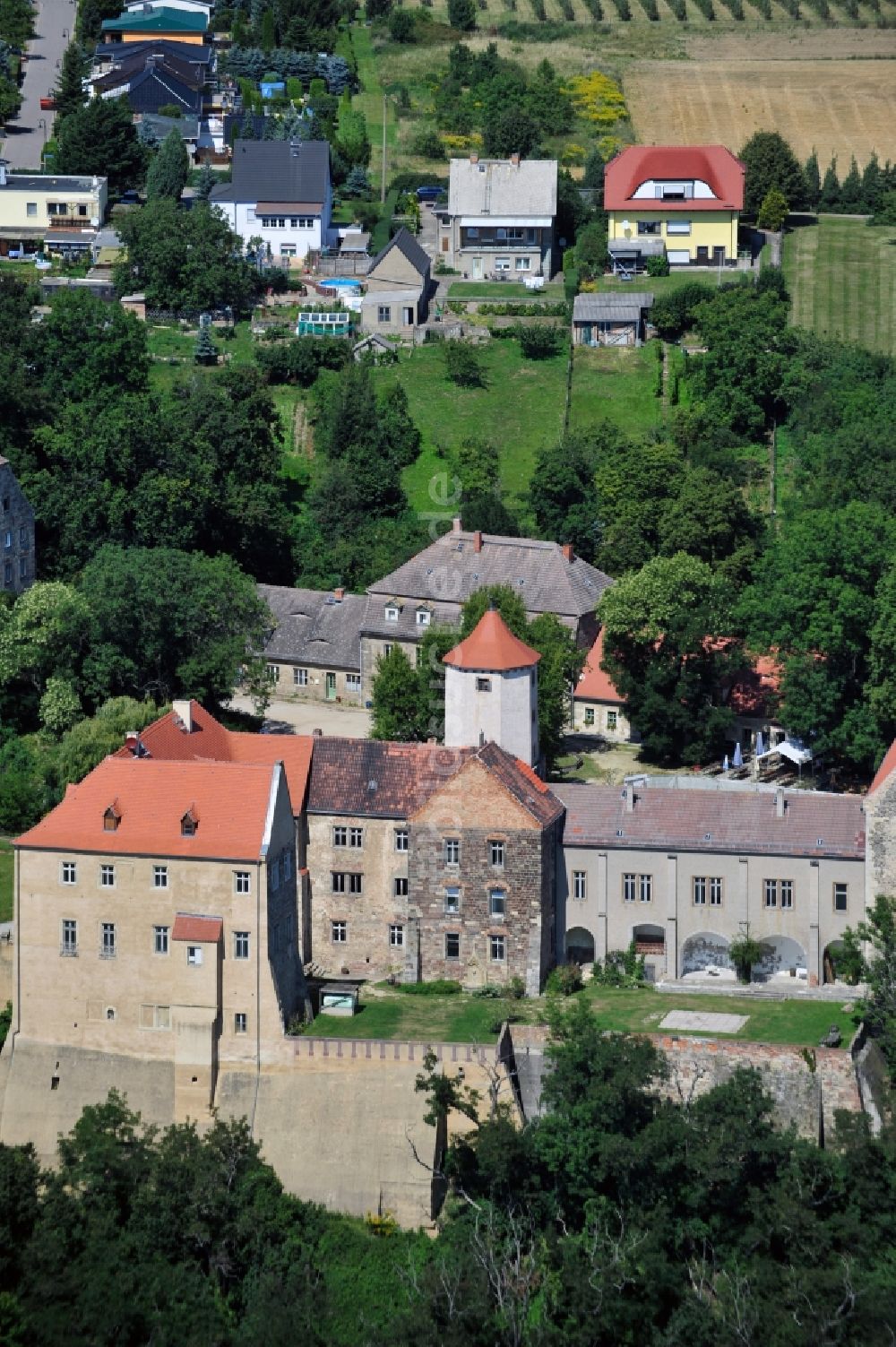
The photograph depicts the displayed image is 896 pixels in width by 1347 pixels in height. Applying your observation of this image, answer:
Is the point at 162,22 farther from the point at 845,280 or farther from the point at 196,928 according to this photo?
the point at 196,928

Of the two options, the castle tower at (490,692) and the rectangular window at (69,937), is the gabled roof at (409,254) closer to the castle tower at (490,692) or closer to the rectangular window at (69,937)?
the castle tower at (490,692)

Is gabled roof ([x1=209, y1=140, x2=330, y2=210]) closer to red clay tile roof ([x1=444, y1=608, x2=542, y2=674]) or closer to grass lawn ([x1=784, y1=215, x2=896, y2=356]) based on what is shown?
grass lawn ([x1=784, y1=215, x2=896, y2=356])

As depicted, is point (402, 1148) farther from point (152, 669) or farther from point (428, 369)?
point (428, 369)

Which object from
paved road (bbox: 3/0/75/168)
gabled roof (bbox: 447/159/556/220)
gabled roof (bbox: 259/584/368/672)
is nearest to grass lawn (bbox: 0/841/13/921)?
gabled roof (bbox: 259/584/368/672)

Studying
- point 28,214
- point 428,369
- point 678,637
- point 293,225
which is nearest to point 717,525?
point 678,637

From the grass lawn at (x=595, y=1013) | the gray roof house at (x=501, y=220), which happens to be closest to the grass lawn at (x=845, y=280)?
the gray roof house at (x=501, y=220)
